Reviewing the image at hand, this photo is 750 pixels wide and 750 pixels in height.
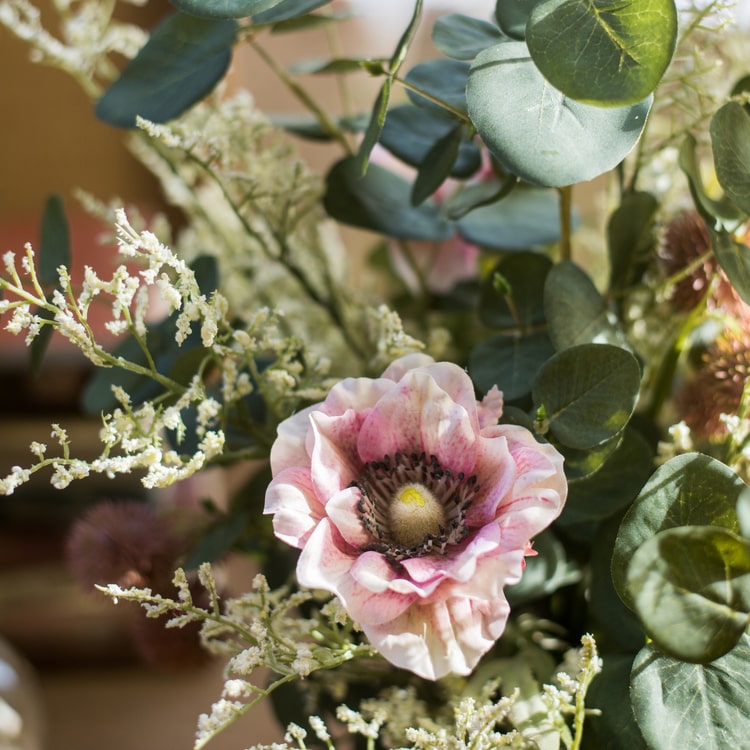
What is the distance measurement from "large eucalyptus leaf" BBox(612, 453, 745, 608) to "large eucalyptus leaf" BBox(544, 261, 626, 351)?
0.07m

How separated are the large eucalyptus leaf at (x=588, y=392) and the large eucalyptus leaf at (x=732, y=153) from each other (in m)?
0.07

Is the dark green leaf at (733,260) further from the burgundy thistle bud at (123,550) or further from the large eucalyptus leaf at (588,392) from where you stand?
the burgundy thistle bud at (123,550)

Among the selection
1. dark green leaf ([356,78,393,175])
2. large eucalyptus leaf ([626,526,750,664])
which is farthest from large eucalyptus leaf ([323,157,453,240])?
large eucalyptus leaf ([626,526,750,664])

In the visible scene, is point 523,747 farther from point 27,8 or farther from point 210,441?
point 27,8

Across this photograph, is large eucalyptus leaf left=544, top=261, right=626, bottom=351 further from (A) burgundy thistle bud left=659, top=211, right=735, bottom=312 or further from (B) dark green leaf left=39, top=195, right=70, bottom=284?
(B) dark green leaf left=39, top=195, right=70, bottom=284

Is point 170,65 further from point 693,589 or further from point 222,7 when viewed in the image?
point 693,589

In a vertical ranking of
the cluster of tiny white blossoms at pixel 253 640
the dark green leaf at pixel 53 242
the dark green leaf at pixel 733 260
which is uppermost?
the dark green leaf at pixel 733 260

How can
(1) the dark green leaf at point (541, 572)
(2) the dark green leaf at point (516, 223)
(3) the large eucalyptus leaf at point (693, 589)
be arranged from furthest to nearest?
(2) the dark green leaf at point (516, 223) → (1) the dark green leaf at point (541, 572) → (3) the large eucalyptus leaf at point (693, 589)

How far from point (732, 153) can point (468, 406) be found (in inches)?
5.5

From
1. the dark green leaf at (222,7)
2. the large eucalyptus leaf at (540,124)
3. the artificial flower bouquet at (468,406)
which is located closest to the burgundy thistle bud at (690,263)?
the artificial flower bouquet at (468,406)

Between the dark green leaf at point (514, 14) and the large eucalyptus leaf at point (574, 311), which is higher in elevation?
the dark green leaf at point (514, 14)

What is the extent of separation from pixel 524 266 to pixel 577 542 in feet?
0.45

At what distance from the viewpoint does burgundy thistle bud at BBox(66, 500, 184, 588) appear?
0.45 metres

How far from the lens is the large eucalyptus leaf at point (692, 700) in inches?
11.4
